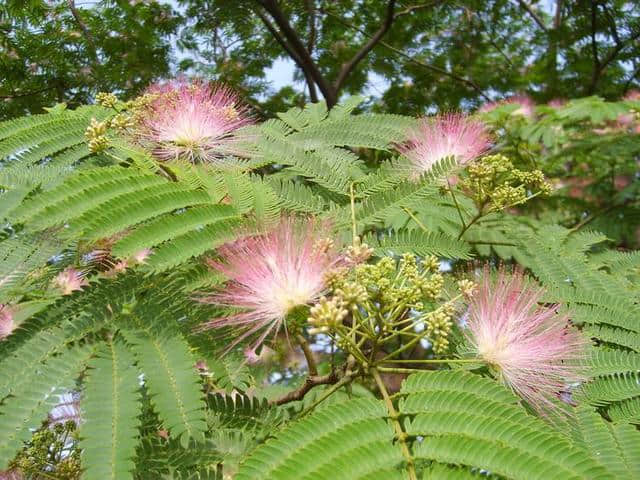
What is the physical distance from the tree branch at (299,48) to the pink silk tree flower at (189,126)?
348cm

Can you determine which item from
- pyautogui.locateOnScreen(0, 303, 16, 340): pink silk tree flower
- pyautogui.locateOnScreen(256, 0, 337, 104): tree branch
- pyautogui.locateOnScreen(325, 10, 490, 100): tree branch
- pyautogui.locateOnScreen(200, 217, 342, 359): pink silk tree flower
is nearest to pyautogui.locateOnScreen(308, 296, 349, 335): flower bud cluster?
pyautogui.locateOnScreen(200, 217, 342, 359): pink silk tree flower

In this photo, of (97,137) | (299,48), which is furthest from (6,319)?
(299,48)

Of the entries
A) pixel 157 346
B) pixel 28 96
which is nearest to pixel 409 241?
pixel 157 346

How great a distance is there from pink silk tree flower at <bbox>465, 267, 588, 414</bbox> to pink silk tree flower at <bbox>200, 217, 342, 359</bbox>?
1.59ft

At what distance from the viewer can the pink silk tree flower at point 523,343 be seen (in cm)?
171

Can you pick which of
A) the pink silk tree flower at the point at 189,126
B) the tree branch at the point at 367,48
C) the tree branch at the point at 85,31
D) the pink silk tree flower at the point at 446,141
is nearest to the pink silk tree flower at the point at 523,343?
the pink silk tree flower at the point at 446,141

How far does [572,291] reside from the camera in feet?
7.70

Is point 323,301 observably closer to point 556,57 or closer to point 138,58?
point 138,58

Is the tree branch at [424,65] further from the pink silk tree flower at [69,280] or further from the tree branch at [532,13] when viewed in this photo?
the pink silk tree flower at [69,280]

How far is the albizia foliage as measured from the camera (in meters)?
1.32

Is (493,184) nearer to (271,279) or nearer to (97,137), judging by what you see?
(271,279)

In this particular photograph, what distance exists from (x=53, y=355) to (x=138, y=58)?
492cm

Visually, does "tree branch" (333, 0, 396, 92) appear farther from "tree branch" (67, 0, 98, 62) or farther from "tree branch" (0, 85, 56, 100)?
"tree branch" (0, 85, 56, 100)

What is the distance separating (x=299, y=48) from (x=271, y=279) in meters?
4.81
